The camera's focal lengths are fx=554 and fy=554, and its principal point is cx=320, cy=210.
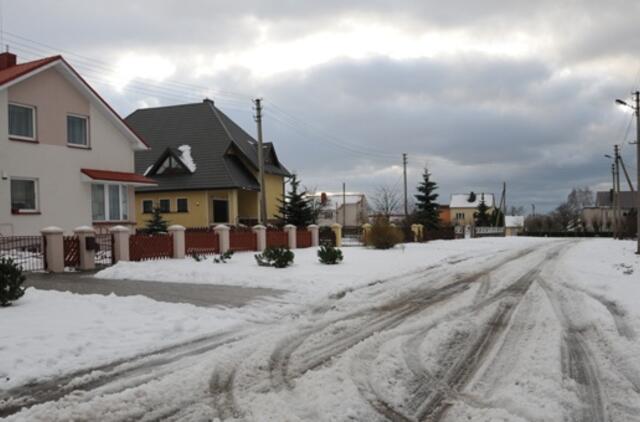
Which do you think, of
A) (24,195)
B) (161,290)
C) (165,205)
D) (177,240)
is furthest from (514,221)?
(161,290)

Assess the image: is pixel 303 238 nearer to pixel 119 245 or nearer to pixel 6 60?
pixel 119 245

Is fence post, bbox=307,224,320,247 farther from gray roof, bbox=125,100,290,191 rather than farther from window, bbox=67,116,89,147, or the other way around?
window, bbox=67,116,89,147

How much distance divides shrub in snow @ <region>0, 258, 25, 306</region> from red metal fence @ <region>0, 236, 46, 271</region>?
674cm

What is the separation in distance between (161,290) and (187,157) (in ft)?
89.0

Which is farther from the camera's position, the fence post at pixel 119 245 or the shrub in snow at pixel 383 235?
the shrub in snow at pixel 383 235

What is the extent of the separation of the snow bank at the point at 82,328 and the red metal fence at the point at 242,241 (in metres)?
11.9

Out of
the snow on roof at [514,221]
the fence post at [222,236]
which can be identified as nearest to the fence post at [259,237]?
the fence post at [222,236]

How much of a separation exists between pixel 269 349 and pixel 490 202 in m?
125

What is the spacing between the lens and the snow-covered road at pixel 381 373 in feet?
16.2

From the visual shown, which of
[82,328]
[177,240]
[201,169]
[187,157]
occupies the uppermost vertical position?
[187,157]

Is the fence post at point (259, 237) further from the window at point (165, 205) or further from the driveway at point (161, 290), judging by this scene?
the window at point (165, 205)

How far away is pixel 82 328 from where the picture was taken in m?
8.00

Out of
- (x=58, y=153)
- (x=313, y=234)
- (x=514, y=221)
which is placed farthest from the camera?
(x=514, y=221)

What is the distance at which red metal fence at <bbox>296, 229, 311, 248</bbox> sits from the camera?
27.8 meters
